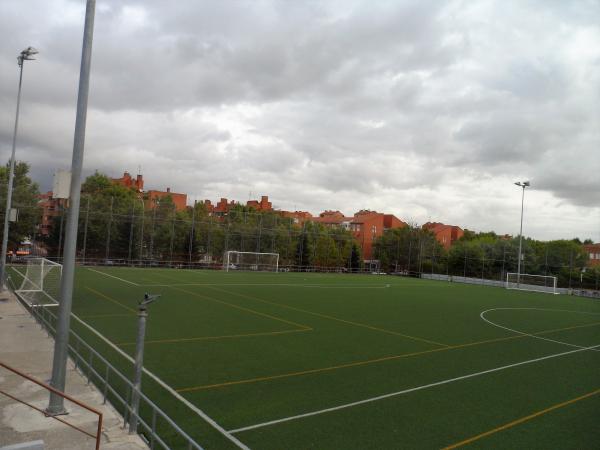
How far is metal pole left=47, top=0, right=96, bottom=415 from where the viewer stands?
7844 mm

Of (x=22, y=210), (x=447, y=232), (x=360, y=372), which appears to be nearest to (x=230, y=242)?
(x=22, y=210)

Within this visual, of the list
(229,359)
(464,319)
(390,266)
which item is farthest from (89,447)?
(390,266)

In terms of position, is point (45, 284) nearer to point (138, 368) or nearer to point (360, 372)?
point (360, 372)

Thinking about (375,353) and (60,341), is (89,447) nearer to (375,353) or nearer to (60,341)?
(60,341)

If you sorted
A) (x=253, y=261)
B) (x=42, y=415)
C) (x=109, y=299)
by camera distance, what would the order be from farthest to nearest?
(x=253, y=261)
(x=109, y=299)
(x=42, y=415)

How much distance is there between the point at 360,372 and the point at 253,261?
145 ft

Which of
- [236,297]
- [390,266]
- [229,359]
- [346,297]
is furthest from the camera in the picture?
[390,266]

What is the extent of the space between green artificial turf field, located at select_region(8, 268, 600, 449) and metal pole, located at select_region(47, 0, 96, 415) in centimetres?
203

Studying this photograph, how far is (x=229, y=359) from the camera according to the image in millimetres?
12523

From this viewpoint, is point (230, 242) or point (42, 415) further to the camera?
point (230, 242)

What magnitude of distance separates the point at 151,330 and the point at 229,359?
447 centimetres

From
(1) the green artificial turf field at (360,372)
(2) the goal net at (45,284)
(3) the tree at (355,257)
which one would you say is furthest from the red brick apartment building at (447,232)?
(2) the goal net at (45,284)

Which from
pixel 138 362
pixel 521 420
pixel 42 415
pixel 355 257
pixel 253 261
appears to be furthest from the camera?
pixel 355 257

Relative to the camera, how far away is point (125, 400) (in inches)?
335
